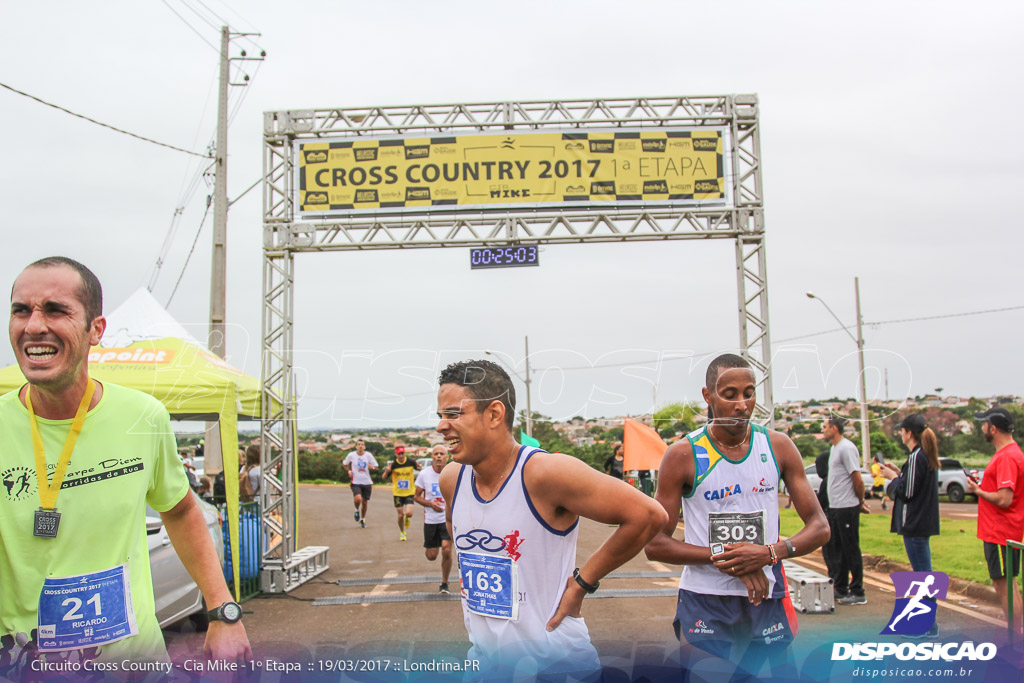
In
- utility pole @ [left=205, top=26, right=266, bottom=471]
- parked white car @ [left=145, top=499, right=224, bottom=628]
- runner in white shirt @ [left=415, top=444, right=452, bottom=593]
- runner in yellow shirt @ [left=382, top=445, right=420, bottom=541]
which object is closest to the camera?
parked white car @ [left=145, top=499, right=224, bottom=628]

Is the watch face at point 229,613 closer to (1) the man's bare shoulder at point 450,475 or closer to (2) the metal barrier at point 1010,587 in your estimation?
(1) the man's bare shoulder at point 450,475

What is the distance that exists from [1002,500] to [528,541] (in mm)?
4797

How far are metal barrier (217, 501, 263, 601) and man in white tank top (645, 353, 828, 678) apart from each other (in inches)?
291

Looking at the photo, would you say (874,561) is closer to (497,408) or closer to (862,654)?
(862,654)

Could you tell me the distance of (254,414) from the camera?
9.91 metres

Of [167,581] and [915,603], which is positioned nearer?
[915,603]

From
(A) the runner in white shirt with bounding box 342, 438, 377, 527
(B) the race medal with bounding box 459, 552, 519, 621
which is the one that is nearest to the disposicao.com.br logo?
(B) the race medal with bounding box 459, 552, 519, 621

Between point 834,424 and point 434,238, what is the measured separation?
5264 millimetres

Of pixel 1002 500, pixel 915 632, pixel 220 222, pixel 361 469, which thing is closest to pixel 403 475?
pixel 361 469

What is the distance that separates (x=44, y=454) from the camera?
2463mm

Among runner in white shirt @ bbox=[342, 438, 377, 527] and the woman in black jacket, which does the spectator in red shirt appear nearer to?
the woman in black jacket

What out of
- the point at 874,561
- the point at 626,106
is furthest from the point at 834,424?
the point at 626,106

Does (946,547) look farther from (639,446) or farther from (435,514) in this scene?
(435,514)

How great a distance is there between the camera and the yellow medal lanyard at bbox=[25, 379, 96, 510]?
242 cm
